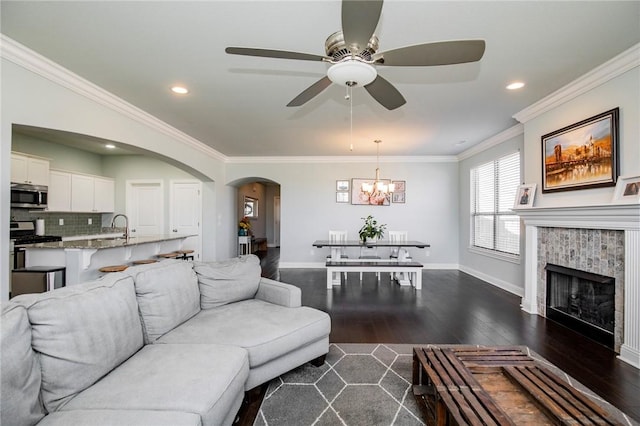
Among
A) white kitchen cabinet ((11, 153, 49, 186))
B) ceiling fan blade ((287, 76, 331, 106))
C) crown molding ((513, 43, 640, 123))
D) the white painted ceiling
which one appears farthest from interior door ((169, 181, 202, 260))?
crown molding ((513, 43, 640, 123))

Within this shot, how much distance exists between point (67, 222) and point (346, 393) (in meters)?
6.88

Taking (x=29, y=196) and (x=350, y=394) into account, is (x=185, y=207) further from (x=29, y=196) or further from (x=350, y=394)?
(x=350, y=394)

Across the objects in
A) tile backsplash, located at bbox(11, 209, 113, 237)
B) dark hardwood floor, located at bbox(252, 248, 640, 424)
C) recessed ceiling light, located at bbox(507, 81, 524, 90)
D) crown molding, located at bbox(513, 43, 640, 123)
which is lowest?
dark hardwood floor, located at bbox(252, 248, 640, 424)

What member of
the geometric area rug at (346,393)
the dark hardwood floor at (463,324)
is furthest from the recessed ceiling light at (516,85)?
the geometric area rug at (346,393)

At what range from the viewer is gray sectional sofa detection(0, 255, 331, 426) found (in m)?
1.17

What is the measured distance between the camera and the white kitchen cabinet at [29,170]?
483 centimetres

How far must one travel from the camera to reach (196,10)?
2.09 m

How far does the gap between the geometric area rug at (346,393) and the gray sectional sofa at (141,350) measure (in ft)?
0.54

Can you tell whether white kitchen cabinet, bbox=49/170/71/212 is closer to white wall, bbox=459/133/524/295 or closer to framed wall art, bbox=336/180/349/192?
framed wall art, bbox=336/180/349/192

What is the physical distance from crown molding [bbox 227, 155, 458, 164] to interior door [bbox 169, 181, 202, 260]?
114cm

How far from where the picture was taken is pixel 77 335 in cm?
138

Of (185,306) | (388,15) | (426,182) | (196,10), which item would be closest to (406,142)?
(426,182)

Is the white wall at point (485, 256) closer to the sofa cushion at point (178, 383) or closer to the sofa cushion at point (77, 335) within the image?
the sofa cushion at point (178, 383)

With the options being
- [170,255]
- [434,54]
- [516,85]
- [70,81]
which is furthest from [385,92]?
[170,255]
